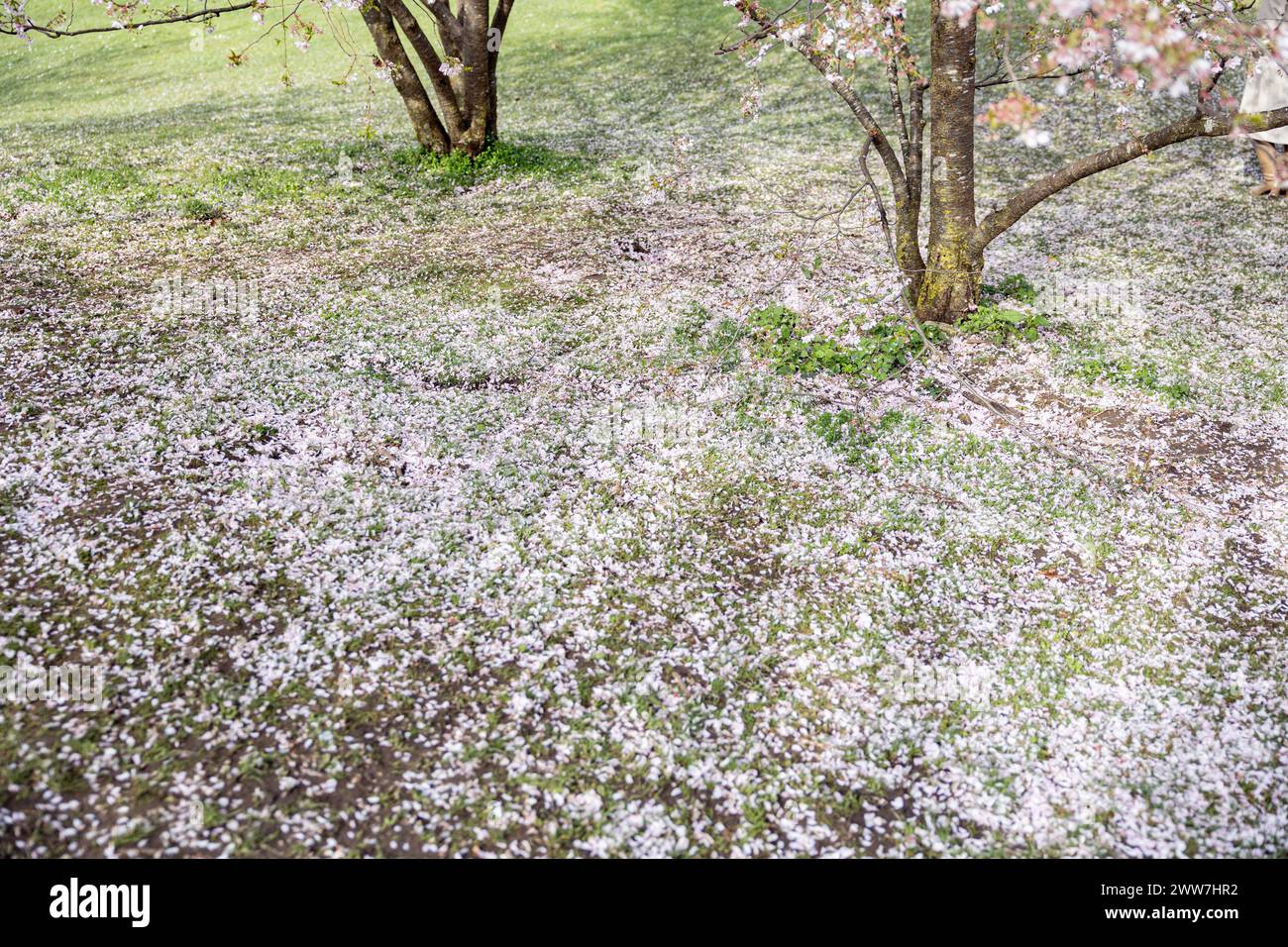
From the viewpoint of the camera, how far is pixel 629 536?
6926 millimetres

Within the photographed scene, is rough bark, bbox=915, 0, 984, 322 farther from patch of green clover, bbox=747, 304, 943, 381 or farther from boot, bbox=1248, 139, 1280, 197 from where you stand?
boot, bbox=1248, 139, 1280, 197

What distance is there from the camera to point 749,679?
5.71 m

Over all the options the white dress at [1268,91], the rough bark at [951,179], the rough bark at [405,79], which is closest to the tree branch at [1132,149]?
the rough bark at [951,179]

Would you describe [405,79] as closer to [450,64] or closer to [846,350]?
[450,64]

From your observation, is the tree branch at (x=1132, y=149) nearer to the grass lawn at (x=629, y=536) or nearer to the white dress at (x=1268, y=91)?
the grass lawn at (x=629, y=536)

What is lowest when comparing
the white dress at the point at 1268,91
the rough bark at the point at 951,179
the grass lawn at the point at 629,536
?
the grass lawn at the point at 629,536

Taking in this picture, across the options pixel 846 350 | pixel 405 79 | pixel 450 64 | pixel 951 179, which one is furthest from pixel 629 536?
pixel 405 79

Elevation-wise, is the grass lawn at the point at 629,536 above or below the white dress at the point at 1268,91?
below

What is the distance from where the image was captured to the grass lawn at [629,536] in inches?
192

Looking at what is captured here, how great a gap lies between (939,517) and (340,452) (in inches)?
219

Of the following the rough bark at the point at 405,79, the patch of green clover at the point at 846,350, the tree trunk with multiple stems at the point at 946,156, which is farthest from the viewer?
the rough bark at the point at 405,79

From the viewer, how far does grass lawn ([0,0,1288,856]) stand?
488 cm

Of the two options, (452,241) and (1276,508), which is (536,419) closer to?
(452,241)

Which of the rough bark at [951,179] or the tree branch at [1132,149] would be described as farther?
the rough bark at [951,179]
